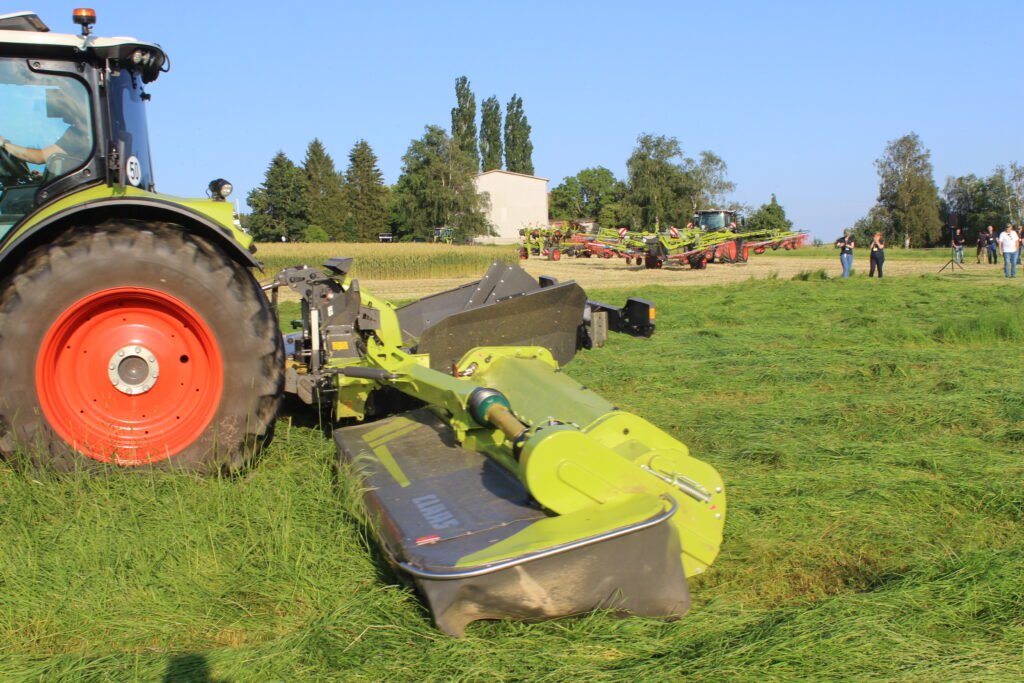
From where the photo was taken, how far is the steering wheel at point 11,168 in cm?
376

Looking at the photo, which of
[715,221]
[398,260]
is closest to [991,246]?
[715,221]

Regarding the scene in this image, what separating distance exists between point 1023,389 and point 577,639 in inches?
188

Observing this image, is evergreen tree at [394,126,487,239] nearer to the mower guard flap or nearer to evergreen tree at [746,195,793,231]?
evergreen tree at [746,195,793,231]

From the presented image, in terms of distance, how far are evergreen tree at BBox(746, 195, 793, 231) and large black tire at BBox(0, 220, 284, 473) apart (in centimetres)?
5996

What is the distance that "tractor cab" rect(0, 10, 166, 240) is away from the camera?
3697 millimetres

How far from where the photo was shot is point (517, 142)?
76.1 meters

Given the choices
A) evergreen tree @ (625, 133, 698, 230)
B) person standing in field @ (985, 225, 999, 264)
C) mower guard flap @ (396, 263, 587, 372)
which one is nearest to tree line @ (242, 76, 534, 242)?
evergreen tree @ (625, 133, 698, 230)

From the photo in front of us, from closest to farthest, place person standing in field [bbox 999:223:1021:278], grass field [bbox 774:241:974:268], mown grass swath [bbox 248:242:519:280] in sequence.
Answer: person standing in field [bbox 999:223:1021:278] → mown grass swath [bbox 248:242:519:280] → grass field [bbox 774:241:974:268]

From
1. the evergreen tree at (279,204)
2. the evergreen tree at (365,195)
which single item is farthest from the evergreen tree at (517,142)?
the evergreen tree at (279,204)

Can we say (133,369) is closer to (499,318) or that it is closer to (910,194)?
(499,318)

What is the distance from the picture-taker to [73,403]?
350 centimetres

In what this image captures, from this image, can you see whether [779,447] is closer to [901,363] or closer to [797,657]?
[797,657]

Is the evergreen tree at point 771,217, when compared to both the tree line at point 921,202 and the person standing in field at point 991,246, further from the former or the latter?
the person standing in field at point 991,246

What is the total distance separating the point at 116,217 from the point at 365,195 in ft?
228
